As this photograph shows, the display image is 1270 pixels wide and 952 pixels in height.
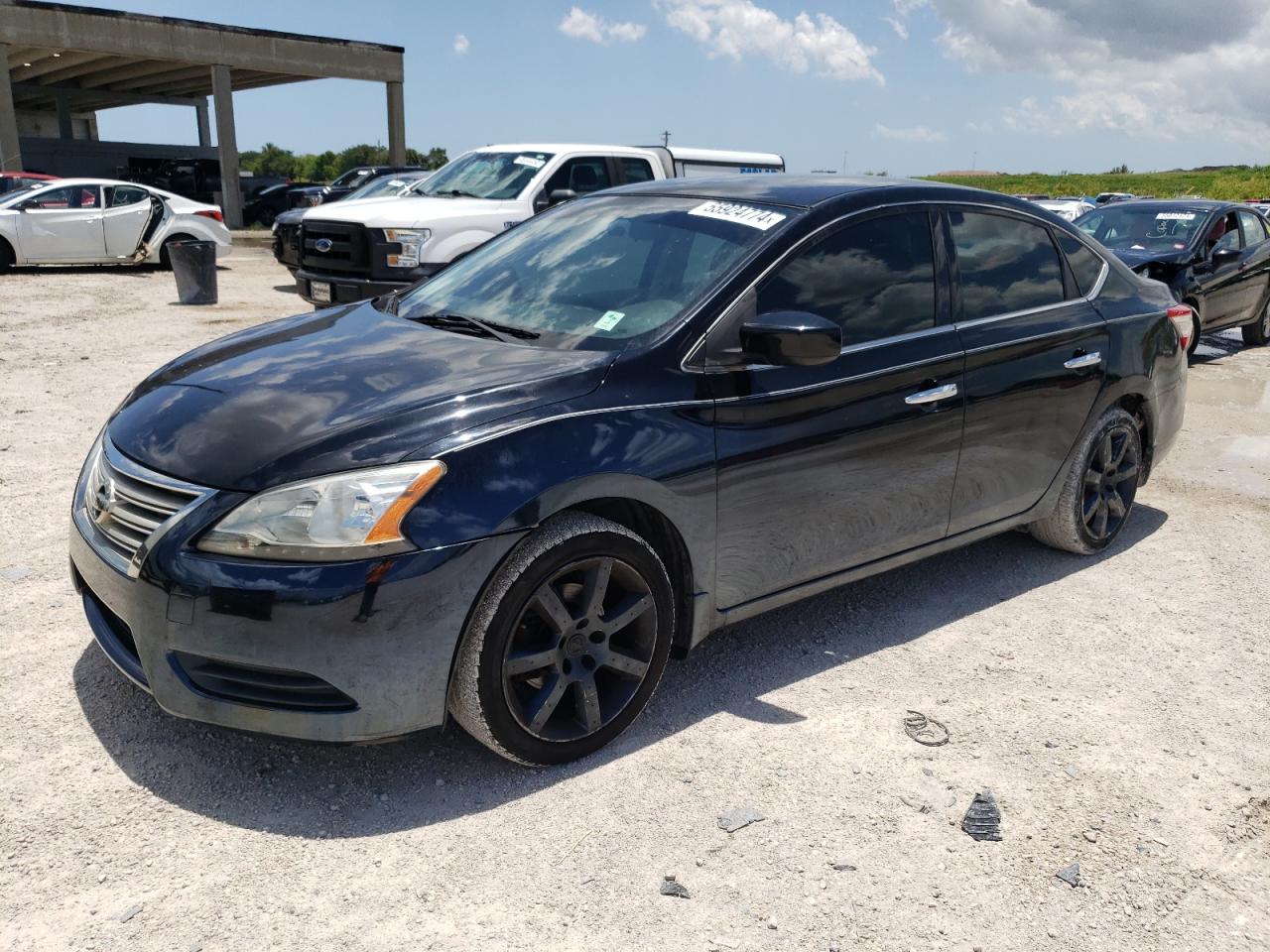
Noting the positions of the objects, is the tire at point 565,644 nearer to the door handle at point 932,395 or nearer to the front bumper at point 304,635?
the front bumper at point 304,635

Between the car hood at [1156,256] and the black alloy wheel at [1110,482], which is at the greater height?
the car hood at [1156,256]

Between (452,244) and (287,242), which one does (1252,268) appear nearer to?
(452,244)

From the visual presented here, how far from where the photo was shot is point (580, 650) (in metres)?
3.19

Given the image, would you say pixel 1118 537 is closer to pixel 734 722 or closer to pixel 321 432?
pixel 734 722

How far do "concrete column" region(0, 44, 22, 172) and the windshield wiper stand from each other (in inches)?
1107

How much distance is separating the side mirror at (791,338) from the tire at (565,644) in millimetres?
722

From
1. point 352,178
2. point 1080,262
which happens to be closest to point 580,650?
point 1080,262

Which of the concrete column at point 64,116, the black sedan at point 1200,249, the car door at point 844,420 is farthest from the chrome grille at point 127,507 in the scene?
the concrete column at point 64,116

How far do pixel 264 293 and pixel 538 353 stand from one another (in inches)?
526

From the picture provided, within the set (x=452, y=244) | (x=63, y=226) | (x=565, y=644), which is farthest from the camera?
(x=63, y=226)

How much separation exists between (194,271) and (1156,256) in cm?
1109

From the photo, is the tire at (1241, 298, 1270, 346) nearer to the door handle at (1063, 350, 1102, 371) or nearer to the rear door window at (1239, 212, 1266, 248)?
the rear door window at (1239, 212, 1266, 248)

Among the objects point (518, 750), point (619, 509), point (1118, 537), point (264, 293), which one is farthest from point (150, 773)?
point (264, 293)

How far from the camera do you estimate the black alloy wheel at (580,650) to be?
3086 mm
